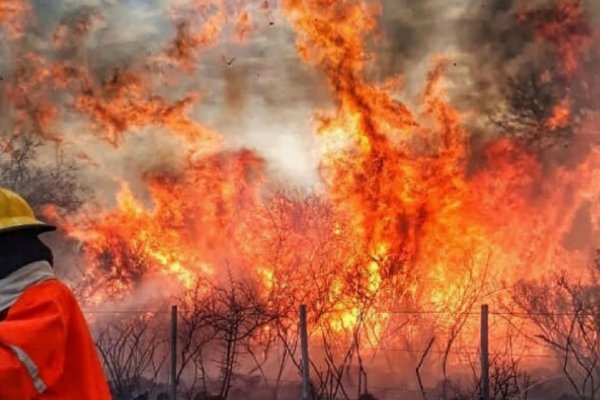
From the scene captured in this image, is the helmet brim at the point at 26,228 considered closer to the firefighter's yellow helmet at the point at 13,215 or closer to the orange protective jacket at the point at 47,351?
the firefighter's yellow helmet at the point at 13,215

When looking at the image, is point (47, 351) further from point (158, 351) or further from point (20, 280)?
point (158, 351)

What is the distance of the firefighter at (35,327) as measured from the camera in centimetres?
203

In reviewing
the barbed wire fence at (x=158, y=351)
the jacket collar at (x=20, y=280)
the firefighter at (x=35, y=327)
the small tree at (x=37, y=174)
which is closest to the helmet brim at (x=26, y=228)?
the firefighter at (x=35, y=327)

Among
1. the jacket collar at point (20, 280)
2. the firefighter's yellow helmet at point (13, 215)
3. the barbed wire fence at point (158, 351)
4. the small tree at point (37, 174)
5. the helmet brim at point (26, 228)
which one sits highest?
the small tree at point (37, 174)

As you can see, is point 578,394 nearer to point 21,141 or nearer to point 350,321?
point 350,321

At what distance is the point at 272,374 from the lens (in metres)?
11.1

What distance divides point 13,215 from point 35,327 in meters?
0.38

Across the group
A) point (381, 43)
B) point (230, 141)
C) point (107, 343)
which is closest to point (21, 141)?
point (230, 141)

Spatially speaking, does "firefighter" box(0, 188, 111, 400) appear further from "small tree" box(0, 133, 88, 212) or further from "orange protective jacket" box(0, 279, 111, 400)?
"small tree" box(0, 133, 88, 212)

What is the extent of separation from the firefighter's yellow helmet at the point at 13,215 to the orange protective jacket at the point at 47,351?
18cm

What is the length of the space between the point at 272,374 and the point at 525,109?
5.53m

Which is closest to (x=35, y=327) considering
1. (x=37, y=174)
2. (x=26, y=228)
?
(x=26, y=228)

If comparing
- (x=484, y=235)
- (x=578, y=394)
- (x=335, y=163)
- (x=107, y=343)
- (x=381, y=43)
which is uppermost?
(x=381, y=43)

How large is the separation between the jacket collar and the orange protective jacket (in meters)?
0.02
